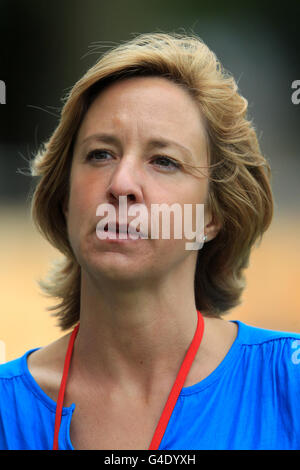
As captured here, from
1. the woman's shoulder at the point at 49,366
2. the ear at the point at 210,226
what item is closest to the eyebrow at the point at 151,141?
the ear at the point at 210,226

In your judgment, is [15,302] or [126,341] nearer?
[126,341]

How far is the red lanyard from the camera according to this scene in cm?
170

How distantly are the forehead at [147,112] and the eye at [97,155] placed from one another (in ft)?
0.22

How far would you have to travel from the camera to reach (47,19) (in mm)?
9664

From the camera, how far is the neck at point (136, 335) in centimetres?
180

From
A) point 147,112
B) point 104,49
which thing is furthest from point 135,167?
point 104,49

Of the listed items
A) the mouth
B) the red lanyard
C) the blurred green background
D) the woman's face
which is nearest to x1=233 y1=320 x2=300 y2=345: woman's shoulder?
the red lanyard

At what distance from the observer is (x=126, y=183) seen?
5.56 ft

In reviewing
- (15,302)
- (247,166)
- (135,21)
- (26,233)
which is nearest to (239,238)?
(247,166)

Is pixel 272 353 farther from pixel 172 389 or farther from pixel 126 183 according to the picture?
pixel 126 183

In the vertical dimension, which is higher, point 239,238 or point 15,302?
point 239,238

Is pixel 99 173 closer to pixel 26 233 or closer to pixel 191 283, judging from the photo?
pixel 191 283

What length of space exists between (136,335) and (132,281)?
8.3 inches
